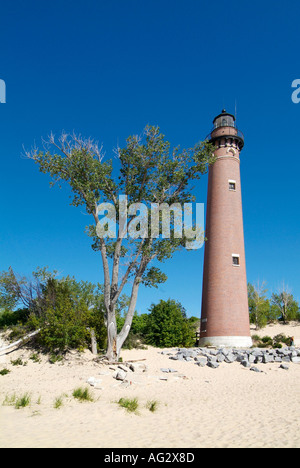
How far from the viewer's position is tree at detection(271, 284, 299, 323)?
4288 cm

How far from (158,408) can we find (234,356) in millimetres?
11204

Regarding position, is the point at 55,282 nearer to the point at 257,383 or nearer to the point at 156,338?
the point at 156,338

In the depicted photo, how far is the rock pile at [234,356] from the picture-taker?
20.0 m

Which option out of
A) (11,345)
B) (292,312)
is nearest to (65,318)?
(11,345)

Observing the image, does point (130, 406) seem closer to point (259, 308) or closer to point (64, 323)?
point (64, 323)

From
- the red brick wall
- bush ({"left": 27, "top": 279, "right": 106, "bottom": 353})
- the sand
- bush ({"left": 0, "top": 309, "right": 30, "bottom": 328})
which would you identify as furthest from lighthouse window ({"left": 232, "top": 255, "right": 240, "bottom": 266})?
bush ({"left": 0, "top": 309, "right": 30, "bottom": 328})

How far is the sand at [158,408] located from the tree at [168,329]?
18.4ft

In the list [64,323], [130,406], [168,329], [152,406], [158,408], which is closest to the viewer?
[130,406]

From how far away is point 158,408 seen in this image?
11219mm

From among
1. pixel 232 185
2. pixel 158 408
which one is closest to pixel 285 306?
pixel 232 185

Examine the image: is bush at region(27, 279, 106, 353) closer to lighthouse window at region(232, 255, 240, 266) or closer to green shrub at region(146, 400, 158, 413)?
green shrub at region(146, 400, 158, 413)

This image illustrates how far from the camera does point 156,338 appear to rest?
26.5m

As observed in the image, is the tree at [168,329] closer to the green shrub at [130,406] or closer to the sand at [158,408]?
the sand at [158,408]

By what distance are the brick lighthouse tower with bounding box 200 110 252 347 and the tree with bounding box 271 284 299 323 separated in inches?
780
